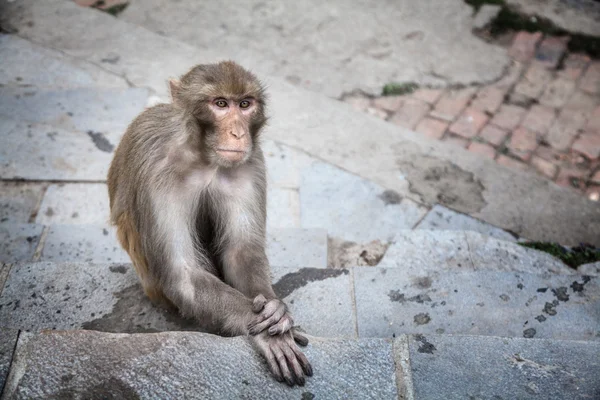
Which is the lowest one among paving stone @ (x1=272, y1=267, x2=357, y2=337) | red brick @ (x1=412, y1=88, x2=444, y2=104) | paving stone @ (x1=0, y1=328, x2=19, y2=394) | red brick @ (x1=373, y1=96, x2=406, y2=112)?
red brick @ (x1=373, y1=96, x2=406, y2=112)

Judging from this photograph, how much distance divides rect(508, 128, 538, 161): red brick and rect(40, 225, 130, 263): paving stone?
13.6 feet

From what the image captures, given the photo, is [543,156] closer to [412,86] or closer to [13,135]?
[412,86]

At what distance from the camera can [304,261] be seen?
4.64m

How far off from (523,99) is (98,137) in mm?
4612

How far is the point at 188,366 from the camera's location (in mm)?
2572

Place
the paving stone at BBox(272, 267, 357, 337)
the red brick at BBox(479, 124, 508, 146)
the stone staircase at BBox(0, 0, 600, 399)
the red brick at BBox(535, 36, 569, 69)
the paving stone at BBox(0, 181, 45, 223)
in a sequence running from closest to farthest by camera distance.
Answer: the stone staircase at BBox(0, 0, 600, 399)
the paving stone at BBox(272, 267, 357, 337)
the paving stone at BBox(0, 181, 45, 223)
the red brick at BBox(479, 124, 508, 146)
the red brick at BBox(535, 36, 569, 69)

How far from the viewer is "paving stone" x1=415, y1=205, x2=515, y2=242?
17.9ft

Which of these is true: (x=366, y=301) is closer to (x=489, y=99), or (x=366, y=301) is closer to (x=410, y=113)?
(x=410, y=113)

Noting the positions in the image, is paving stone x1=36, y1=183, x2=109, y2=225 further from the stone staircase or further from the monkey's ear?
the monkey's ear

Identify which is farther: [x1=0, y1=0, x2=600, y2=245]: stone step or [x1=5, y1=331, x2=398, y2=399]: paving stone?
[x1=0, y1=0, x2=600, y2=245]: stone step

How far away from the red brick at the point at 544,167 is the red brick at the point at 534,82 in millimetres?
997

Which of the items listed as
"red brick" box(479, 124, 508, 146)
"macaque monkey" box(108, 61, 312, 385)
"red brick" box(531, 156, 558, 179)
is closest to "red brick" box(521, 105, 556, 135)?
"red brick" box(479, 124, 508, 146)

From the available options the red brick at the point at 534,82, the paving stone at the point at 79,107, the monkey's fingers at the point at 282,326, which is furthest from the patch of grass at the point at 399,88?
the monkey's fingers at the point at 282,326

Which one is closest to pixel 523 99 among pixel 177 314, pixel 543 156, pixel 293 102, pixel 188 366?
pixel 543 156
